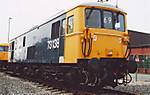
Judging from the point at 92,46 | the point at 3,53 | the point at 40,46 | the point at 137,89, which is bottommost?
the point at 137,89

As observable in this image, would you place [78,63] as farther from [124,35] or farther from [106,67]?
[124,35]

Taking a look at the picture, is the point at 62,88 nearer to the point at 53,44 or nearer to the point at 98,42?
the point at 53,44

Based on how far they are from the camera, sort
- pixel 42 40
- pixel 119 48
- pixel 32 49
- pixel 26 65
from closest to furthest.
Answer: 1. pixel 119 48
2. pixel 42 40
3. pixel 32 49
4. pixel 26 65

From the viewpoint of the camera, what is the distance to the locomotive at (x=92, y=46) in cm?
906

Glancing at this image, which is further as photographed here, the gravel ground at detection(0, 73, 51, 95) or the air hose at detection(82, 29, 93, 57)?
the gravel ground at detection(0, 73, 51, 95)

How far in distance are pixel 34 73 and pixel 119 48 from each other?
663 centimetres

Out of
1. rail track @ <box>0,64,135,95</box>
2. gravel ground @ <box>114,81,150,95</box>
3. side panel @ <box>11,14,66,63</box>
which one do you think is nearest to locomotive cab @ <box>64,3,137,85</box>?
rail track @ <box>0,64,135,95</box>

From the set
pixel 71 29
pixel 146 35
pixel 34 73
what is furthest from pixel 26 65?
pixel 146 35

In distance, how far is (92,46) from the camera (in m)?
9.10

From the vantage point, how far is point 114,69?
9.42 meters

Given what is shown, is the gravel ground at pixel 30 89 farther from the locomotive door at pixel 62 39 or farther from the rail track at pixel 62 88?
the locomotive door at pixel 62 39

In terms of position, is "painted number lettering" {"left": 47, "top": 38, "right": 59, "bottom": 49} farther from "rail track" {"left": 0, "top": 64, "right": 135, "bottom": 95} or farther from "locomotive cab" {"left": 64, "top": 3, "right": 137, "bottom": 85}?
"rail track" {"left": 0, "top": 64, "right": 135, "bottom": 95}

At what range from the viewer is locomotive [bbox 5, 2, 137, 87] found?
9.06 meters

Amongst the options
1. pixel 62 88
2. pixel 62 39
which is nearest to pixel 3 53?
pixel 62 88
